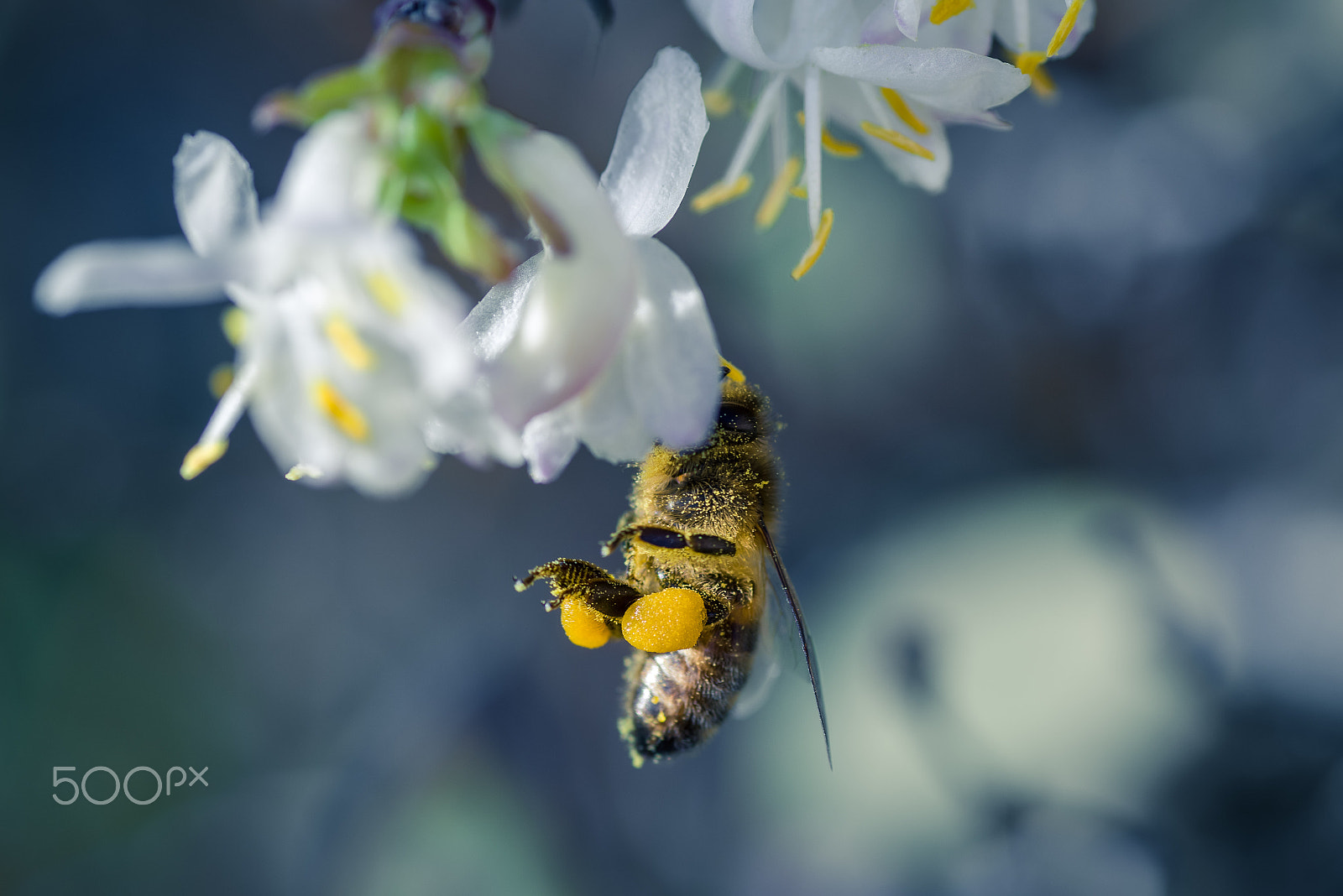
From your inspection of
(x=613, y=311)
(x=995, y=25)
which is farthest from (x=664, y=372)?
(x=995, y=25)

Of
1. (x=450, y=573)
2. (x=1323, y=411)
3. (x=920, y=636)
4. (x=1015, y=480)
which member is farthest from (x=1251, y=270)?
(x=450, y=573)

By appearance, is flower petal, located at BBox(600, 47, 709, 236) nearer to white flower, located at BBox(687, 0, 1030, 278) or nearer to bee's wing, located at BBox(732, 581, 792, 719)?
white flower, located at BBox(687, 0, 1030, 278)

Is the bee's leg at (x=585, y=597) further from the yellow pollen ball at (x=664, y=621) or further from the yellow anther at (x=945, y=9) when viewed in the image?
the yellow anther at (x=945, y=9)

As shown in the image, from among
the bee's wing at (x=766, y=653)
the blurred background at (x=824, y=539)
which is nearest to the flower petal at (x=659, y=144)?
the bee's wing at (x=766, y=653)

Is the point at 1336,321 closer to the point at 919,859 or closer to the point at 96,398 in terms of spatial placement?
the point at 919,859

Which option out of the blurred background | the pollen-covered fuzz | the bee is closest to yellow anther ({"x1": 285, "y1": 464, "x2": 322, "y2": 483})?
the bee

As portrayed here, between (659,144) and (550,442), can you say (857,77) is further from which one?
(550,442)
